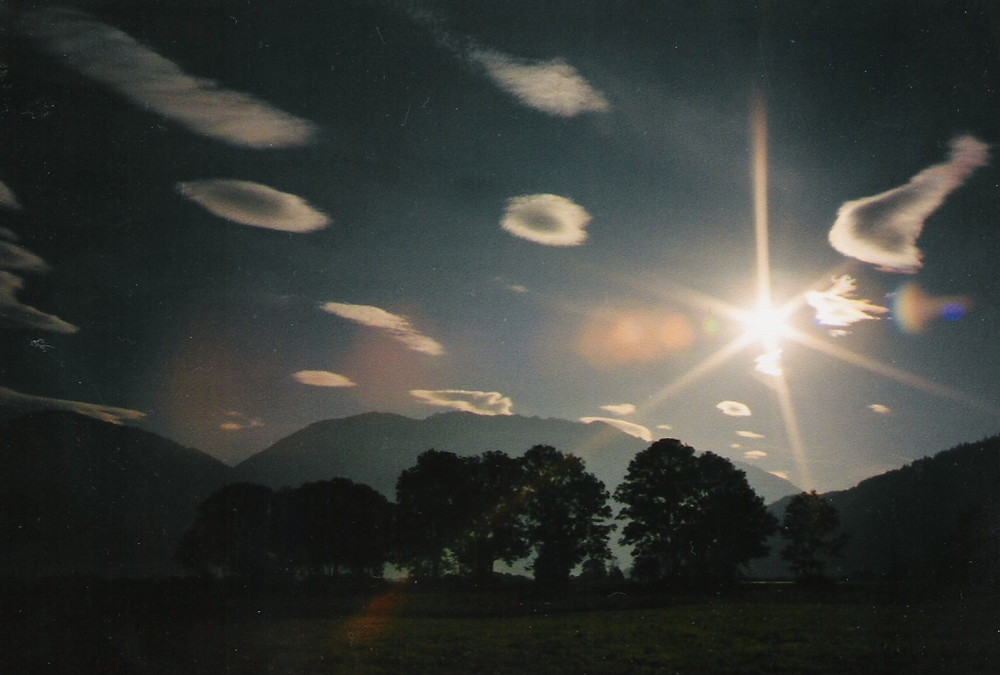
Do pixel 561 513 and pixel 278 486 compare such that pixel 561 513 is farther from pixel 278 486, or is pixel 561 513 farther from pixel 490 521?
pixel 278 486

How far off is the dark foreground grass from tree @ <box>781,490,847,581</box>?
1228 inches

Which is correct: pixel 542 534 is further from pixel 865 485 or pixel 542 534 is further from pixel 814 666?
pixel 865 485

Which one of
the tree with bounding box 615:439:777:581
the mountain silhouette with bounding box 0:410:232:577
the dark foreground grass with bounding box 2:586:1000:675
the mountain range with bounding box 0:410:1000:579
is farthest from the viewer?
the tree with bounding box 615:439:777:581

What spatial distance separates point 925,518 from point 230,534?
98.1 meters

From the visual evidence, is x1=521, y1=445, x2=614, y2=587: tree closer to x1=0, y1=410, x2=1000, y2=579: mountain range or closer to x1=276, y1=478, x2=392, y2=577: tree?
x1=0, y1=410, x2=1000, y2=579: mountain range

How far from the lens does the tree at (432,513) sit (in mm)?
67750

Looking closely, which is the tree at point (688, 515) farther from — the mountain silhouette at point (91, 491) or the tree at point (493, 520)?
the mountain silhouette at point (91, 491)

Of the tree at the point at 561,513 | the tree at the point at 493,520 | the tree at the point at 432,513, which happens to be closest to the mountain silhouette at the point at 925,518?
the tree at the point at 561,513

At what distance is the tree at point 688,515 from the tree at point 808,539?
8.91ft

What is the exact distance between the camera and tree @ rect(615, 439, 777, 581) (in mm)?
62906

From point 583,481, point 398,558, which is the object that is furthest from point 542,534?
point 398,558

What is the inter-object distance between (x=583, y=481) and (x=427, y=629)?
45212mm

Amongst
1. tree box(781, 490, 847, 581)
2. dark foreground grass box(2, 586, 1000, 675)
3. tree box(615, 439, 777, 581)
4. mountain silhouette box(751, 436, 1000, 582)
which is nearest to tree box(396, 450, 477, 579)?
tree box(615, 439, 777, 581)

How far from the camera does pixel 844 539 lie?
66.2 meters
